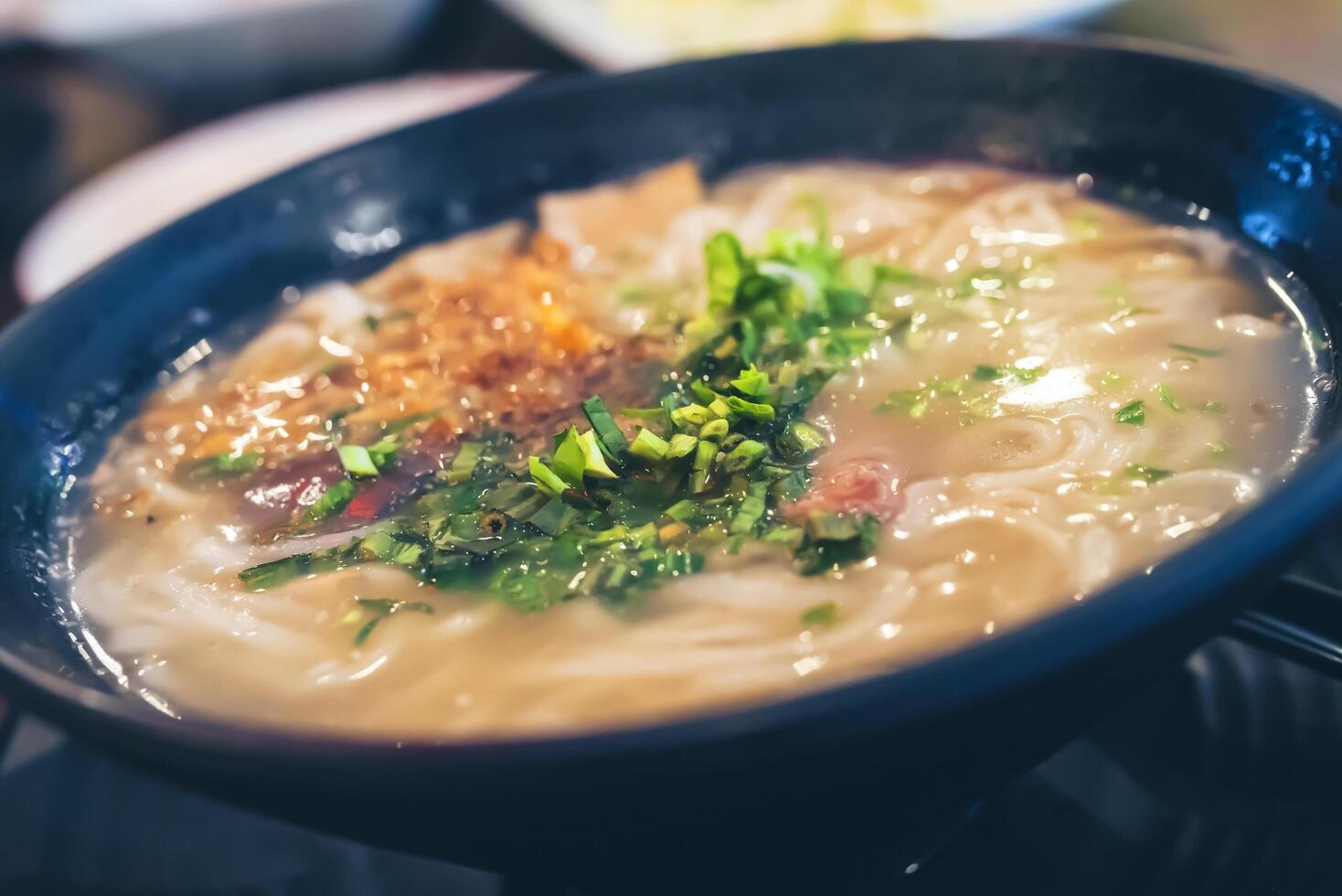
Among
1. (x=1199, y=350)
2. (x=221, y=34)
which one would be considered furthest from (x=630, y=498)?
(x=221, y=34)

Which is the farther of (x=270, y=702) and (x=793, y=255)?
(x=793, y=255)

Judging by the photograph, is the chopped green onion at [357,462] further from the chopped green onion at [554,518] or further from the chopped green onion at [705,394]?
the chopped green onion at [705,394]

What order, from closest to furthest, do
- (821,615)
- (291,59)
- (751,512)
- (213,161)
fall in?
(821,615) < (751,512) < (213,161) < (291,59)

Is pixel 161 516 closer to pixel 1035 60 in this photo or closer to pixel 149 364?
pixel 149 364

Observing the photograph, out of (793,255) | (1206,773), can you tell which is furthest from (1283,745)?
(793,255)

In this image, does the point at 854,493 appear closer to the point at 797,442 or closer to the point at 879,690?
the point at 797,442

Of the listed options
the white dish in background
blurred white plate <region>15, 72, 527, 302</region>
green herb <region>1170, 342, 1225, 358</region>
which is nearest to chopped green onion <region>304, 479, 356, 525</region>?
blurred white plate <region>15, 72, 527, 302</region>
